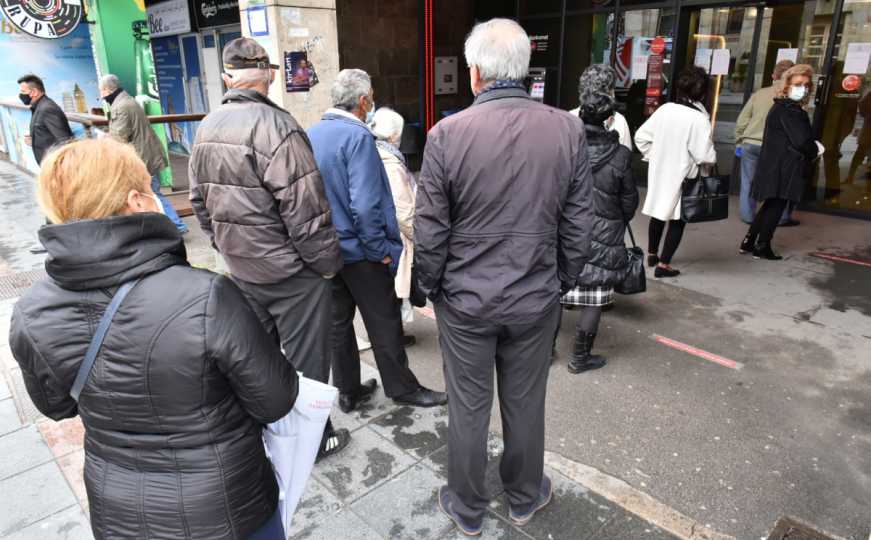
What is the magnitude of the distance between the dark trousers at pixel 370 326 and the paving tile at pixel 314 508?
0.73 m

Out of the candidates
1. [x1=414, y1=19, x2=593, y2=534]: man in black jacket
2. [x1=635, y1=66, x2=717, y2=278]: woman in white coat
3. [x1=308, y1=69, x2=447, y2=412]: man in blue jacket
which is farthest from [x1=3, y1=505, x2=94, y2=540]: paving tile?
[x1=635, y1=66, x2=717, y2=278]: woman in white coat

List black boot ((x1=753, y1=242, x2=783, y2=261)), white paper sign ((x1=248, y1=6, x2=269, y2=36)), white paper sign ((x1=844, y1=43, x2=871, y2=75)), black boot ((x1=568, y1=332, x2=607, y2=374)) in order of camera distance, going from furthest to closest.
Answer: white paper sign ((x1=844, y1=43, x2=871, y2=75)) < black boot ((x1=753, y1=242, x2=783, y2=261)) < white paper sign ((x1=248, y1=6, x2=269, y2=36)) < black boot ((x1=568, y1=332, x2=607, y2=374))

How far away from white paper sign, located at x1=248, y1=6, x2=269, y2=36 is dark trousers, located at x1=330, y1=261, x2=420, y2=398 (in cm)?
345

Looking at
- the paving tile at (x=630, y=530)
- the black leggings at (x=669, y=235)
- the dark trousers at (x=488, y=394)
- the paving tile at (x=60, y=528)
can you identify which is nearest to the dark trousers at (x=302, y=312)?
the dark trousers at (x=488, y=394)

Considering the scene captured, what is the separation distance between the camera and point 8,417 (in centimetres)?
360

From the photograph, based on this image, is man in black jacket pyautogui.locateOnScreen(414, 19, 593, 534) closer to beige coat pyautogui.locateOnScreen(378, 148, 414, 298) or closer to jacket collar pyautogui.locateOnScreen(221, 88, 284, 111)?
jacket collar pyautogui.locateOnScreen(221, 88, 284, 111)

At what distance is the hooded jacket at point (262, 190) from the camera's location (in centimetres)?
250

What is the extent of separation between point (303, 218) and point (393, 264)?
73 centimetres

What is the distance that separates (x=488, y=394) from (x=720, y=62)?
7615 mm

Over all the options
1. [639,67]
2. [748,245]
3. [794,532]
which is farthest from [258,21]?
[639,67]

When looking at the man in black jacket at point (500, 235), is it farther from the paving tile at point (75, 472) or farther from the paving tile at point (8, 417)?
the paving tile at point (8, 417)

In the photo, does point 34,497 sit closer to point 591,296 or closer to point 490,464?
point 490,464

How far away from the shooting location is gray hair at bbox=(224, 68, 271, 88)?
2646mm

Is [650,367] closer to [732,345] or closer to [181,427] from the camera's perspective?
[732,345]
